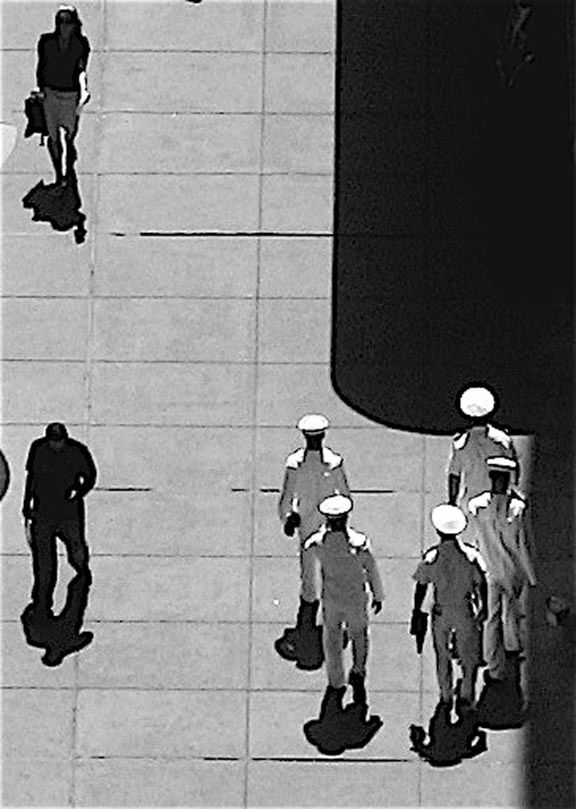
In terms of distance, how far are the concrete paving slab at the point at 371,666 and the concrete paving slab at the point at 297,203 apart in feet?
14.0

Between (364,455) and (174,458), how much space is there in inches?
64.1

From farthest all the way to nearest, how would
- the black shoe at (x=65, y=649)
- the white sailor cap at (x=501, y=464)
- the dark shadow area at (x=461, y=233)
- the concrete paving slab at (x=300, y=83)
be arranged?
1. the concrete paving slab at (x=300, y=83)
2. the dark shadow area at (x=461, y=233)
3. the black shoe at (x=65, y=649)
4. the white sailor cap at (x=501, y=464)

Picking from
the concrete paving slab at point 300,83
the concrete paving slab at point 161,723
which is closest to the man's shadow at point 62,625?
the concrete paving slab at point 161,723

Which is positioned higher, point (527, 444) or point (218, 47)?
point (218, 47)

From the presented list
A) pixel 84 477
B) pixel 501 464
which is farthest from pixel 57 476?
pixel 501 464

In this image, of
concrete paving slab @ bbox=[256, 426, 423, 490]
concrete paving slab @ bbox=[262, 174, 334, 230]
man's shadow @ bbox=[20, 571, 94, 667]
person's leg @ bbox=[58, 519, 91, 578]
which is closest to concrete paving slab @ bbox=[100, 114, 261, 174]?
concrete paving slab @ bbox=[262, 174, 334, 230]

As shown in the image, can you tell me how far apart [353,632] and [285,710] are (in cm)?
107

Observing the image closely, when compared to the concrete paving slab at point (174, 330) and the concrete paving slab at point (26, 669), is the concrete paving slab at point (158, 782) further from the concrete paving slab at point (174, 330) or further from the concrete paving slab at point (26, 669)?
the concrete paving slab at point (174, 330)

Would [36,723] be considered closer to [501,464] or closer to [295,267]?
[501,464]

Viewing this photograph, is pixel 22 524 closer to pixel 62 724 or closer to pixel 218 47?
pixel 62 724

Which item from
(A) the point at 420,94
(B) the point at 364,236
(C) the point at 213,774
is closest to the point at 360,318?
(B) the point at 364,236

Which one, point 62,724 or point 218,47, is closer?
point 62,724

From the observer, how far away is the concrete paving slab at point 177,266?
23172mm

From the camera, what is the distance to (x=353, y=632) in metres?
20.0
